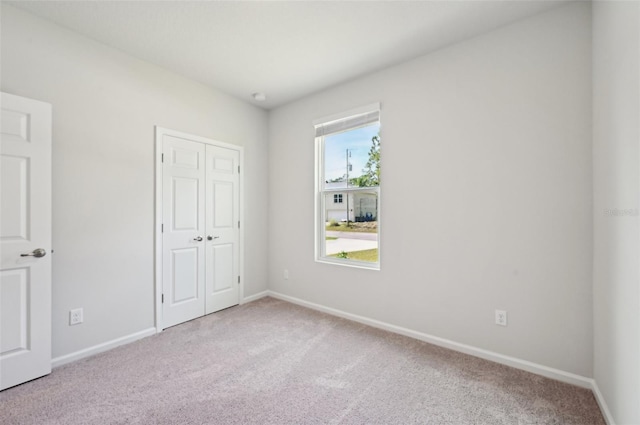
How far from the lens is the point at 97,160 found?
2480mm

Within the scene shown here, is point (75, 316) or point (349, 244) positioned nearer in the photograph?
point (75, 316)

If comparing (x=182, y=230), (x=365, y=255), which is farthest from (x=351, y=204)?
(x=182, y=230)

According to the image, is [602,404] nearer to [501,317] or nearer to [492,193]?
[501,317]

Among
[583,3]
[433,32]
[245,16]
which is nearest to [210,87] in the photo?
[245,16]

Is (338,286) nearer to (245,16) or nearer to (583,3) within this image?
(245,16)

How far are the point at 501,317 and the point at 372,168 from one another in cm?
184

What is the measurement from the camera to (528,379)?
2.03 metres

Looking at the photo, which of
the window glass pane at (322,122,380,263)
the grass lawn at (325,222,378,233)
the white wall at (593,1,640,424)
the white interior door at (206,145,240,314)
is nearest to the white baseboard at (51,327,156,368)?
the white interior door at (206,145,240,314)

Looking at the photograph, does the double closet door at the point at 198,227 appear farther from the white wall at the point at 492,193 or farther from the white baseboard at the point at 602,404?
the white baseboard at the point at 602,404

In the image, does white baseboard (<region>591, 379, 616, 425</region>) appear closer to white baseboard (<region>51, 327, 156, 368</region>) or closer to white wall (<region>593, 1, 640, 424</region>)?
white wall (<region>593, 1, 640, 424</region>)

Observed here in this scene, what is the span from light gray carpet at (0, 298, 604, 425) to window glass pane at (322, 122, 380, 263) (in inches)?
42.5

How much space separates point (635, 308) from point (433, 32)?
2310mm

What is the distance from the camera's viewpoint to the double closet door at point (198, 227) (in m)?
2.99

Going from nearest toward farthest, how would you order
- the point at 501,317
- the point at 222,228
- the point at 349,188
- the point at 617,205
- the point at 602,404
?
the point at 617,205 → the point at 602,404 → the point at 501,317 → the point at 349,188 → the point at 222,228
